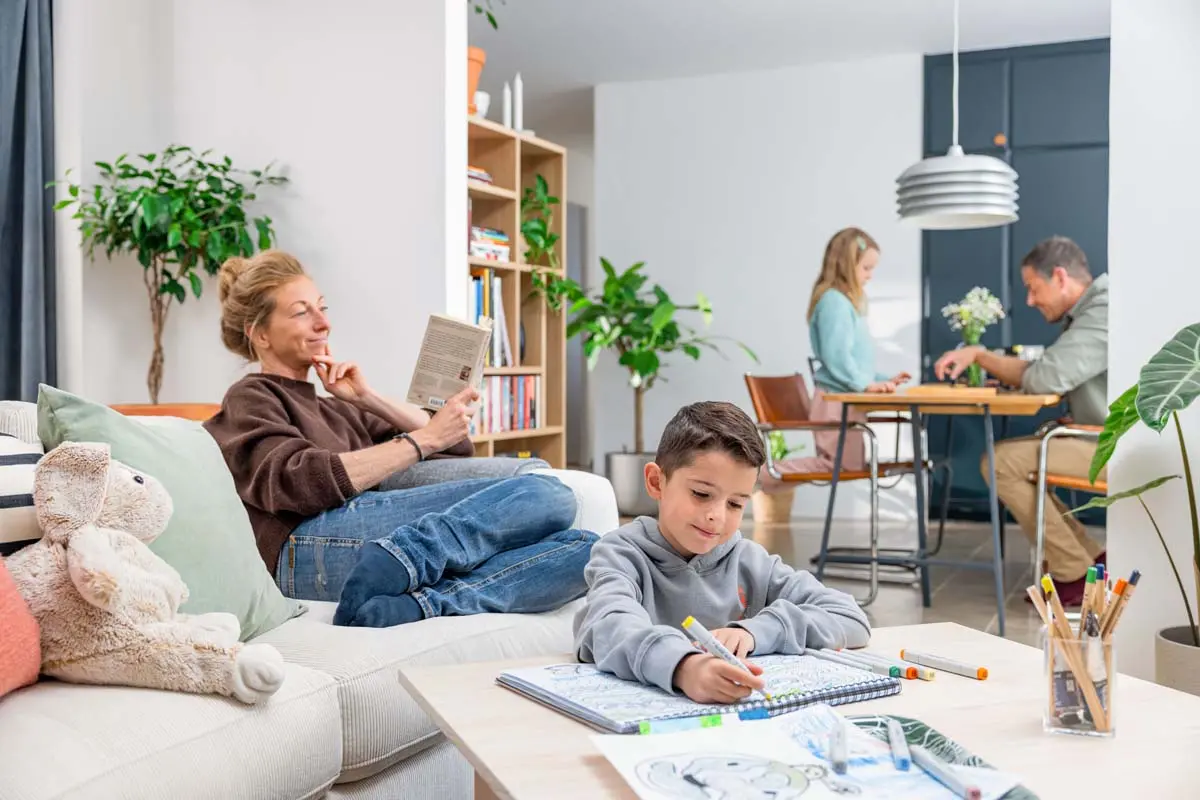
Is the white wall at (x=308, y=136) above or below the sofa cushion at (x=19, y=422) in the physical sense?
above

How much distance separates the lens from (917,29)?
599 cm

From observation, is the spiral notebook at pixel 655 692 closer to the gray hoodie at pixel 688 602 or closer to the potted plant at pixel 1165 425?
the gray hoodie at pixel 688 602

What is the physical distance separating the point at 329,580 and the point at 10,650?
2.71 ft

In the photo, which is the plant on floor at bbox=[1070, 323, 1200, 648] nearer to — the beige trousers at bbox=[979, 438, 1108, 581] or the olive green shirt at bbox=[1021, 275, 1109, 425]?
the beige trousers at bbox=[979, 438, 1108, 581]

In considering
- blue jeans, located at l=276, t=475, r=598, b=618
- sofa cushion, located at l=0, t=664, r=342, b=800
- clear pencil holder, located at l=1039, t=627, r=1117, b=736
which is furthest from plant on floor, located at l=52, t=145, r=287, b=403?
clear pencil holder, located at l=1039, t=627, r=1117, b=736

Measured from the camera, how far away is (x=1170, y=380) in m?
2.27

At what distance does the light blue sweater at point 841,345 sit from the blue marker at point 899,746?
3.45 metres

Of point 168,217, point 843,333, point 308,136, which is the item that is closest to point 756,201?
point 843,333

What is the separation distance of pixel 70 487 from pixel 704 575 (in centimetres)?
80

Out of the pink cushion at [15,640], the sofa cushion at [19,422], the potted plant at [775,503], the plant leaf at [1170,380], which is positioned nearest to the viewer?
the pink cushion at [15,640]

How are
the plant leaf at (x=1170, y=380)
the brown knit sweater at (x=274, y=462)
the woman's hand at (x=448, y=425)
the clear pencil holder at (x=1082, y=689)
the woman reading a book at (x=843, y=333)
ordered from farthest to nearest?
the woman reading a book at (x=843, y=333) → the woman's hand at (x=448, y=425) → the plant leaf at (x=1170, y=380) → the brown knit sweater at (x=274, y=462) → the clear pencil holder at (x=1082, y=689)

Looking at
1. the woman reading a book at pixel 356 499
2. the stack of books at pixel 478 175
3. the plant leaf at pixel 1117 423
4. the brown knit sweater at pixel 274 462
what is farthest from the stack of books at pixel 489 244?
the plant leaf at pixel 1117 423

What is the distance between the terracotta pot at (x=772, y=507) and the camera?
19.8 feet

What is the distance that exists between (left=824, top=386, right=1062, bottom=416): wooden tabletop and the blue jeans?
1795 mm
